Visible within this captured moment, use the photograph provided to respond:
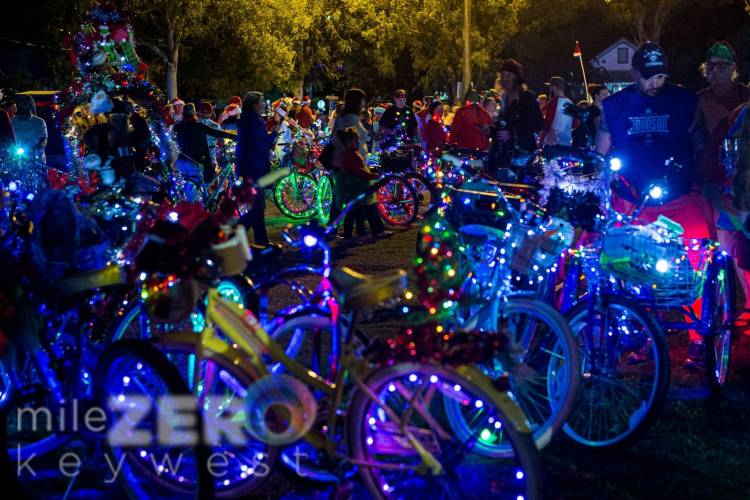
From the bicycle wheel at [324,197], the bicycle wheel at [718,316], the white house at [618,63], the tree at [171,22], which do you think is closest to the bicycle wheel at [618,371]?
the bicycle wheel at [718,316]

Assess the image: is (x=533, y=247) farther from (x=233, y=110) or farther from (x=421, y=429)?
(x=233, y=110)

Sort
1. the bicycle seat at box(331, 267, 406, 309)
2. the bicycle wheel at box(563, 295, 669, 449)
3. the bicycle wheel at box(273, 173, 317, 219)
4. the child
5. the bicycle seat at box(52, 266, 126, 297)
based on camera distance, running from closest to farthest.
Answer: the bicycle seat at box(331, 267, 406, 309), the bicycle seat at box(52, 266, 126, 297), the bicycle wheel at box(563, 295, 669, 449), the child, the bicycle wheel at box(273, 173, 317, 219)

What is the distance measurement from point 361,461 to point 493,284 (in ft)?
4.46

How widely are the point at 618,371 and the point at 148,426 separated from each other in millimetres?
2606

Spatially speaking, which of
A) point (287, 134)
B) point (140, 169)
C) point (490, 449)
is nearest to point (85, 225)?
point (490, 449)

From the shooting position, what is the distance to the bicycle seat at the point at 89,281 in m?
4.77

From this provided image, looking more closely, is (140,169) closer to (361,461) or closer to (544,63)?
(361,461)

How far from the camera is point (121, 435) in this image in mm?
4539

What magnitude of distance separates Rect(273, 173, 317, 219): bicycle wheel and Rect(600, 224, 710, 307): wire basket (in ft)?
34.0

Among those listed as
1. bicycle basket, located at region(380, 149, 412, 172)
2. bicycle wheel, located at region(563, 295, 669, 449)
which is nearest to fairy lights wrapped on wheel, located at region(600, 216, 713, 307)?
bicycle wheel, located at region(563, 295, 669, 449)

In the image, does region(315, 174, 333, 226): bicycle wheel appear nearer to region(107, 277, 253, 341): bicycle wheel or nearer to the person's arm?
the person's arm

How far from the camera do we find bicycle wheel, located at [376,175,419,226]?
47.5ft

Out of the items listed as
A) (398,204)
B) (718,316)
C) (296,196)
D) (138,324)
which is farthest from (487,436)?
(296,196)

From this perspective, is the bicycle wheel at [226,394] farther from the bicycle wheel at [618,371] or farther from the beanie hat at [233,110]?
the beanie hat at [233,110]
